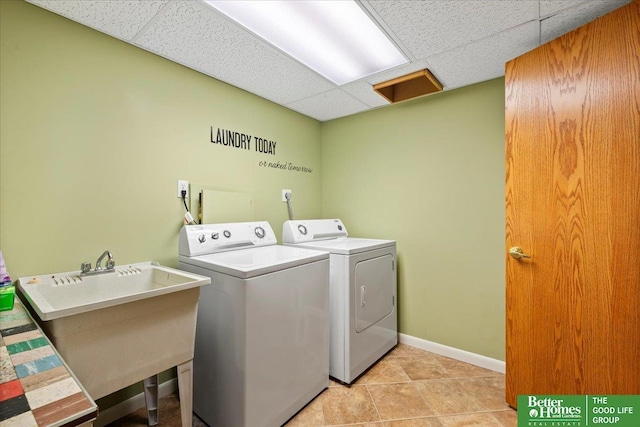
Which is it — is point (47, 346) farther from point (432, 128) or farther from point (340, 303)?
point (432, 128)

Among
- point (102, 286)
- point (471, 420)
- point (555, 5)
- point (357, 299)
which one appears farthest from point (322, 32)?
point (471, 420)

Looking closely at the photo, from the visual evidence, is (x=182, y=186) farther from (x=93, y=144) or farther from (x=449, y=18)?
(x=449, y=18)

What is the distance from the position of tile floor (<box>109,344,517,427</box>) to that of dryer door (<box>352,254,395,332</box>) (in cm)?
39

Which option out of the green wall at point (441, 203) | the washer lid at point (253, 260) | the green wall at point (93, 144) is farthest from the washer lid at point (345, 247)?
the green wall at point (93, 144)

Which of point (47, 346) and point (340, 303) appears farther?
point (340, 303)

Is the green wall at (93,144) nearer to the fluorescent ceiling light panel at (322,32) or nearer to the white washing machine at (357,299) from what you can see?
the fluorescent ceiling light panel at (322,32)

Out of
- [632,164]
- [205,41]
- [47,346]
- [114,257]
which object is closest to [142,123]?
[205,41]

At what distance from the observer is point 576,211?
4.73 ft

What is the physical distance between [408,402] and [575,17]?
2.29m

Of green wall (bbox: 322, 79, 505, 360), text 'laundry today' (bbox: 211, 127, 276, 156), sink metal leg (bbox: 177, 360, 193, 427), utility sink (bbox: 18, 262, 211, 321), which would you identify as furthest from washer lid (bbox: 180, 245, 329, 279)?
green wall (bbox: 322, 79, 505, 360)

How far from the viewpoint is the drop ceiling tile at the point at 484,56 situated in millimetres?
1612

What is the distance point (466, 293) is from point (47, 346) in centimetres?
244

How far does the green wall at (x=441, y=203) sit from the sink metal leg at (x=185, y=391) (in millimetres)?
1828

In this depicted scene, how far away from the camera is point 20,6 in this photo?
135cm
